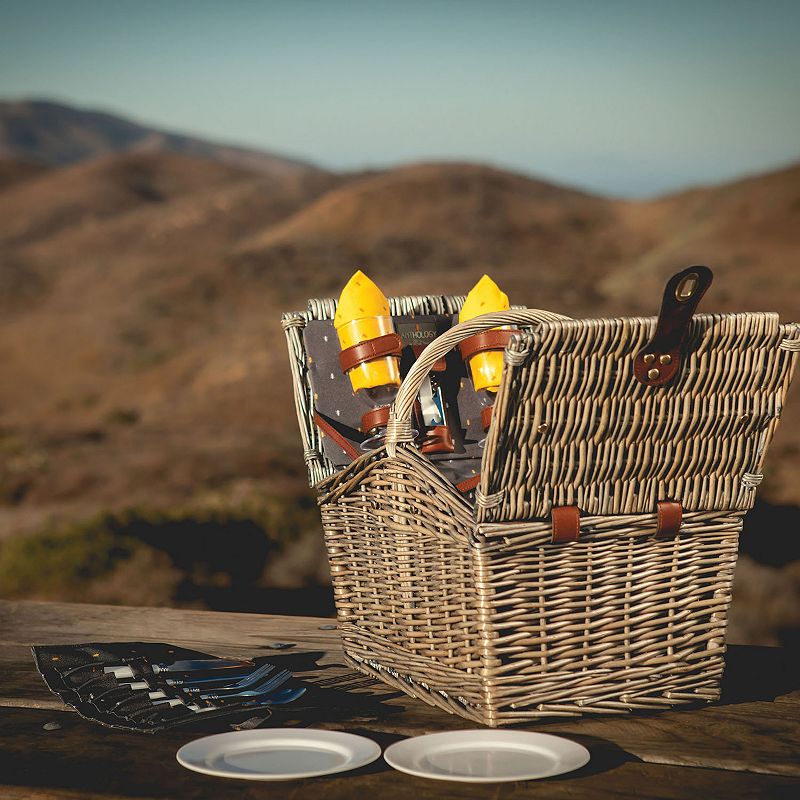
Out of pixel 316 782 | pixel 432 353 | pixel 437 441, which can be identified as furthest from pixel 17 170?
pixel 316 782

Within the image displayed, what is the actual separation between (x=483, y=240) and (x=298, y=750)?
90.2 ft

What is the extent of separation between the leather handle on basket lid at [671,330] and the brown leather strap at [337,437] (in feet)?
2.42

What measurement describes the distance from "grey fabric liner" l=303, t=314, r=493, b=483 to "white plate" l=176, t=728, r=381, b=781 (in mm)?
776

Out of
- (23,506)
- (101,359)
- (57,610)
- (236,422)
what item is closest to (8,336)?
(101,359)

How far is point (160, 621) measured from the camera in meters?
2.66

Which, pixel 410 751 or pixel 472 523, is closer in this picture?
pixel 410 751

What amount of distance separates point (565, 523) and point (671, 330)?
13.8 inches

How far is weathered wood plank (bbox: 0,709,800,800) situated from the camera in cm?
146

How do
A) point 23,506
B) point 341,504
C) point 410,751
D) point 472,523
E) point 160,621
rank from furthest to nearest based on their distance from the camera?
point 23,506 → point 160,621 → point 341,504 → point 472,523 → point 410,751

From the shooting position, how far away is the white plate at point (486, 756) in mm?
1502

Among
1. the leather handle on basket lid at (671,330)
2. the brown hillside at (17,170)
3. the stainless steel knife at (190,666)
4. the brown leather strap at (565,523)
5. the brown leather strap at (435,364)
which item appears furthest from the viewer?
the brown hillside at (17,170)

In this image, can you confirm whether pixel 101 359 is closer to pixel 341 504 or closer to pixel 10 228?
pixel 10 228

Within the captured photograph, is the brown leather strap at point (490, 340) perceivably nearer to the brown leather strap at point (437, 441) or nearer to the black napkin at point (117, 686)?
the brown leather strap at point (437, 441)

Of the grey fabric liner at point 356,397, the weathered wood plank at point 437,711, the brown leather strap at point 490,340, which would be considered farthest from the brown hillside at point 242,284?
the brown leather strap at point 490,340
